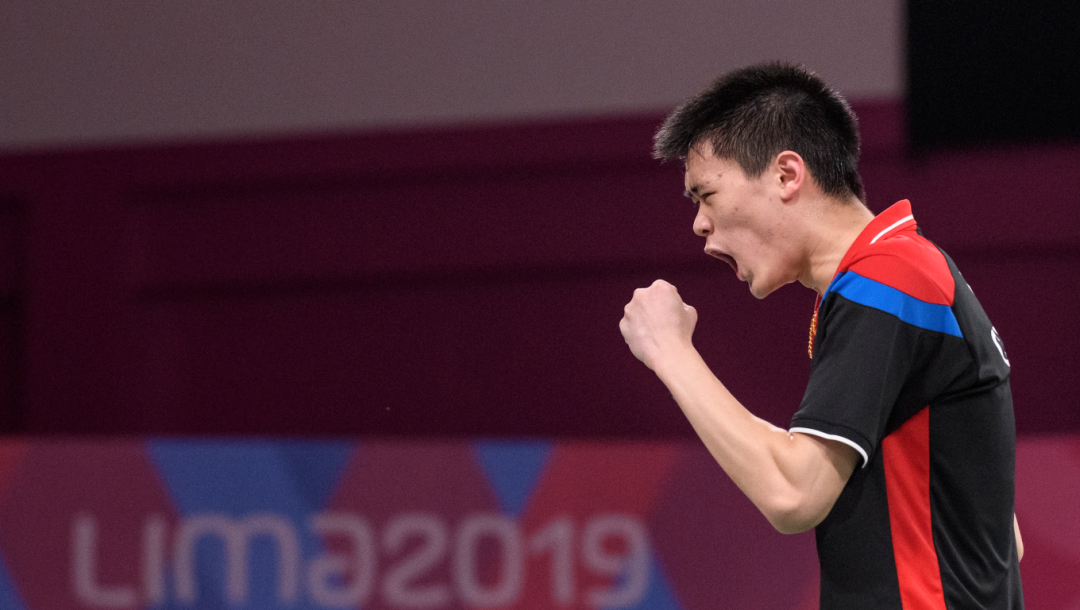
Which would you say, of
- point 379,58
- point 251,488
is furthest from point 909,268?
point 379,58

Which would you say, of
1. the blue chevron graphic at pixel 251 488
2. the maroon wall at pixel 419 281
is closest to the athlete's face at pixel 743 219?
the blue chevron graphic at pixel 251 488

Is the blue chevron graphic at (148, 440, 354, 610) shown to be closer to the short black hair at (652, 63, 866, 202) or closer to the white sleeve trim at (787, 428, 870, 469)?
the short black hair at (652, 63, 866, 202)

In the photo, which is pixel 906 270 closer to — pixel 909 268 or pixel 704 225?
pixel 909 268

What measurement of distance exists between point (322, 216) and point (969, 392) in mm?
2732

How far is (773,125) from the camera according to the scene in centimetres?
129

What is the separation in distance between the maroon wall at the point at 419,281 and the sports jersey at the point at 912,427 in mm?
2074

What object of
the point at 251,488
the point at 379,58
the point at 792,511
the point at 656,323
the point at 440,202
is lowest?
the point at 251,488

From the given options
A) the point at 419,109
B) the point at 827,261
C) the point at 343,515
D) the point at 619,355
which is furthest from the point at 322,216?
the point at 827,261

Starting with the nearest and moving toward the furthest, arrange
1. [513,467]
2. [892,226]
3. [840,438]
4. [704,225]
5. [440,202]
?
[840,438] → [892,226] → [704,225] → [513,467] → [440,202]

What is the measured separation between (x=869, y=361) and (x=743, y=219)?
0.27 metres

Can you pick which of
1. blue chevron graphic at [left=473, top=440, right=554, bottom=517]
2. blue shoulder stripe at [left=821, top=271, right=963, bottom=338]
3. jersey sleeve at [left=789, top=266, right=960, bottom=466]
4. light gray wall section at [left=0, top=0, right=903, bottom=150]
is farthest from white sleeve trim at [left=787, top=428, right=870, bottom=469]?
light gray wall section at [left=0, top=0, right=903, bottom=150]

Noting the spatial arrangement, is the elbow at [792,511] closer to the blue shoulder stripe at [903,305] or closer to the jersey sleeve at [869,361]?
the jersey sleeve at [869,361]

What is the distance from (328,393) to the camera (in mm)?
3561

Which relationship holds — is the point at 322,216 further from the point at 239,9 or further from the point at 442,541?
the point at 442,541
